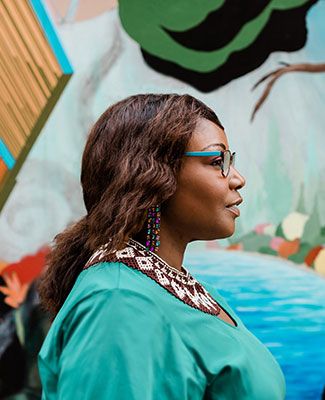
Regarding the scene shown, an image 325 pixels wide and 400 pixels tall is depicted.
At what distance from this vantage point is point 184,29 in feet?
11.0

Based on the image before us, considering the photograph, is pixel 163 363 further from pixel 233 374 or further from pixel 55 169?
pixel 55 169

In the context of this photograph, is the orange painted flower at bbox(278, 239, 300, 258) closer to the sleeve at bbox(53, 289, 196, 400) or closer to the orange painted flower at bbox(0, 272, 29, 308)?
the orange painted flower at bbox(0, 272, 29, 308)

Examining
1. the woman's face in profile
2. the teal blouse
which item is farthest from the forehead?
the teal blouse

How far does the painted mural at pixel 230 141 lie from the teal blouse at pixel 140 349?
2.00 meters

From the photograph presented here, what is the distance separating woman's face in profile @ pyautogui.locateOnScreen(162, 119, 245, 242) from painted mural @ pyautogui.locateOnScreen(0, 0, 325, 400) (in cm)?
191

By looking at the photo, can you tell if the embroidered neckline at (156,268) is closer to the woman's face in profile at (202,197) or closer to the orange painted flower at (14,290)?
the woman's face in profile at (202,197)

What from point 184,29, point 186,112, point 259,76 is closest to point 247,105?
point 259,76

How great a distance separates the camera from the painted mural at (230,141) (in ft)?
10.7

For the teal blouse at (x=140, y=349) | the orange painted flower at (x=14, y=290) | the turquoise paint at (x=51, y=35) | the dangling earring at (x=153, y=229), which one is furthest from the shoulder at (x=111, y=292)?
the turquoise paint at (x=51, y=35)

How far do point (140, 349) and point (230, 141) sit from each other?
2.28m

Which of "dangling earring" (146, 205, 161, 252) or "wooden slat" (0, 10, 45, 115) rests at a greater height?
"dangling earring" (146, 205, 161, 252)

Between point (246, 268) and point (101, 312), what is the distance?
7.27 feet

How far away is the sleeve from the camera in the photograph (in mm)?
1138

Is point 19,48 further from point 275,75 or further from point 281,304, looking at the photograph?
point 281,304
